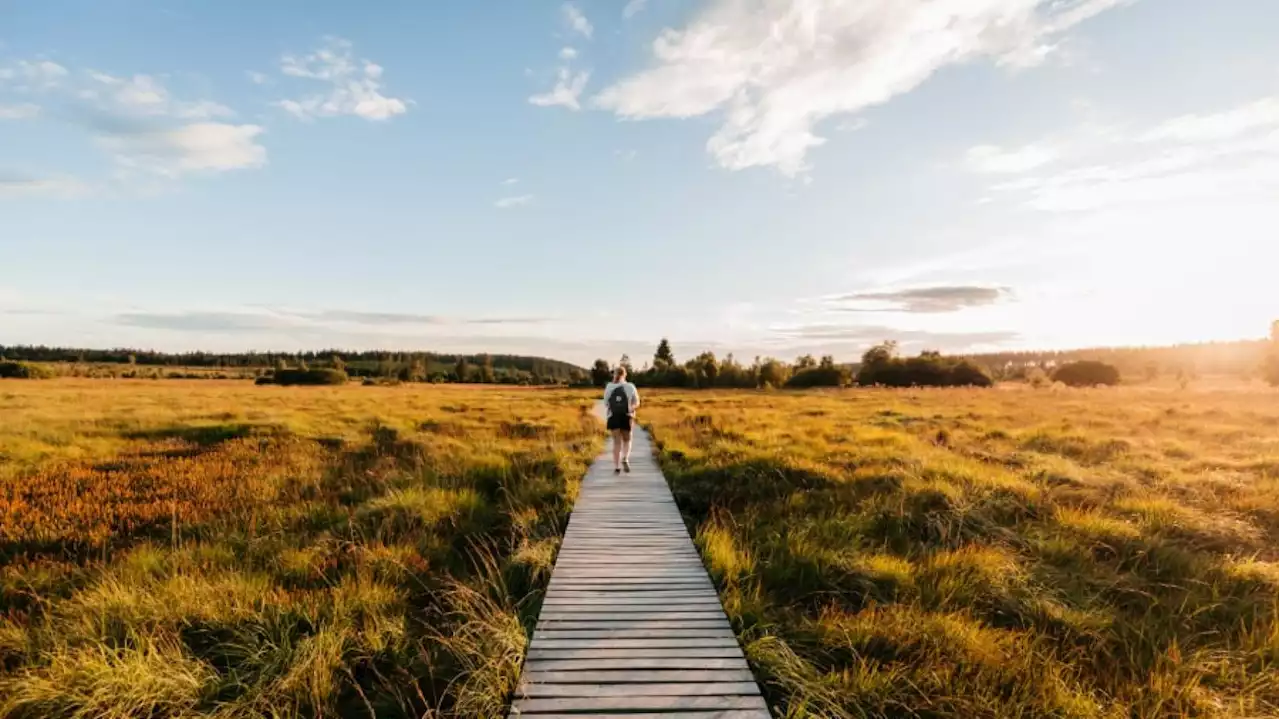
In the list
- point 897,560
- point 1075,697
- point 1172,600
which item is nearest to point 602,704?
point 1075,697

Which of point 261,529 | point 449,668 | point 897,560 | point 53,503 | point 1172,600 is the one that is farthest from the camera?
point 53,503

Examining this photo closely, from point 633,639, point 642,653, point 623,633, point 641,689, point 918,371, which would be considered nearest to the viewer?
point 641,689

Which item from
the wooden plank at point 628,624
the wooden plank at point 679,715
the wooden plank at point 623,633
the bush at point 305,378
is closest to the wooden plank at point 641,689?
the wooden plank at point 679,715

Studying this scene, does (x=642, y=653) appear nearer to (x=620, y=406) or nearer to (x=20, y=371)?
(x=620, y=406)

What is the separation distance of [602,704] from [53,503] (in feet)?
41.7

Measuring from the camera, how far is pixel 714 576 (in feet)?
23.6

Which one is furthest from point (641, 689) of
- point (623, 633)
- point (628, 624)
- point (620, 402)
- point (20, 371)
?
point (20, 371)

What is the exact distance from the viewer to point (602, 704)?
459 cm

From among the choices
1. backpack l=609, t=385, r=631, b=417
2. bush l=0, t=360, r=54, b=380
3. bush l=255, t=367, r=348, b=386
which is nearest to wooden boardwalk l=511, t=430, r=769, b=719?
backpack l=609, t=385, r=631, b=417

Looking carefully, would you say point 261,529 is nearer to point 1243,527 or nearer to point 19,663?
point 19,663

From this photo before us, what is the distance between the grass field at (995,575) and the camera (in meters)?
5.03

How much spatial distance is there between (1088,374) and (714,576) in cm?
8319

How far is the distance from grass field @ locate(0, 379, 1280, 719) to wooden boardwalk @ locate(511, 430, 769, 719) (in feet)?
0.90

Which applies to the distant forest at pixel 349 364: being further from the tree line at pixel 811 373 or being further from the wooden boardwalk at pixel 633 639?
the wooden boardwalk at pixel 633 639
